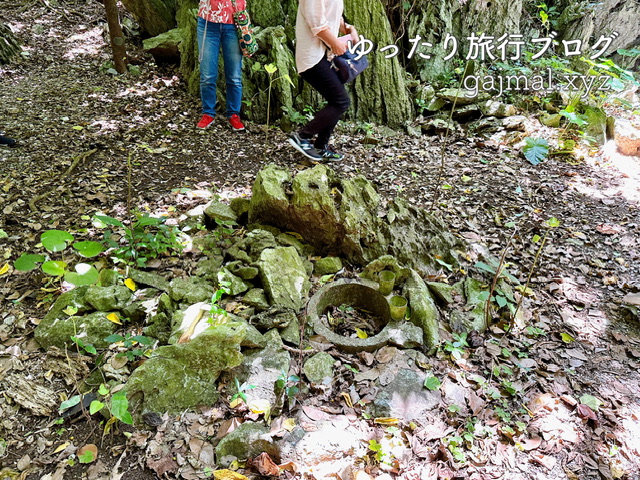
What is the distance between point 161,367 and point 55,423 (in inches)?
21.8

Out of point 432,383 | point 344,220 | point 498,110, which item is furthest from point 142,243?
point 498,110

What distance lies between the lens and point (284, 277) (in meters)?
2.85

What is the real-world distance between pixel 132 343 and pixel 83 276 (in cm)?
61

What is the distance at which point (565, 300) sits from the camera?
10.2 feet

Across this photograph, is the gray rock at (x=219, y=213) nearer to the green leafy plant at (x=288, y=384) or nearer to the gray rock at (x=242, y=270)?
the gray rock at (x=242, y=270)

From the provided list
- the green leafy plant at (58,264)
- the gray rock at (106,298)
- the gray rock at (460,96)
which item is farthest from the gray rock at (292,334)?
the gray rock at (460,96)

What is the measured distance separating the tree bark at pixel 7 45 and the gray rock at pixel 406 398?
273 inches

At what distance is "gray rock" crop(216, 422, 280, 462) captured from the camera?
6.40ft

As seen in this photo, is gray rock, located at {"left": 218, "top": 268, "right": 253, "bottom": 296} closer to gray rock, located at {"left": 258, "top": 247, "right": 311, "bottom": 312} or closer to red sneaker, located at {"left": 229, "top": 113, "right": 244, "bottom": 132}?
gray rock, located at {"left": 258, "top": 247, "right": 311, "bottom": 312}

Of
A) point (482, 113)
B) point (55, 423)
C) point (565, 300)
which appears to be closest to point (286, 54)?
point (482, 113)

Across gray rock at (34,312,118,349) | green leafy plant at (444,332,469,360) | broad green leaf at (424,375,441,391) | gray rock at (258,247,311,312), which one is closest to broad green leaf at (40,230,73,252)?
gray rock at (34,312,118,349)

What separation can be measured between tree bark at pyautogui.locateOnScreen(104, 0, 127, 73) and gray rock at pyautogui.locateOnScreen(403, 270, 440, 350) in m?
5.32

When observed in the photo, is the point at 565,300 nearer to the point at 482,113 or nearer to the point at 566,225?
the point at 566,225

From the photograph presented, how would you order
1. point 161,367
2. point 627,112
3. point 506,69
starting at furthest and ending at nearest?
point 506,69, point 627,112, point 161,367
